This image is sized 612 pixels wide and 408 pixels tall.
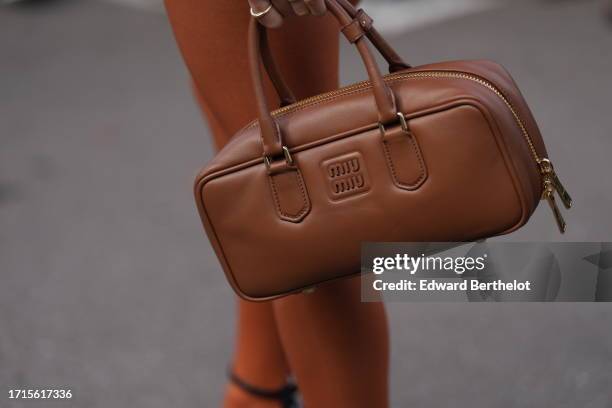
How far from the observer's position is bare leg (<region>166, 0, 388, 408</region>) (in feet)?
3.03

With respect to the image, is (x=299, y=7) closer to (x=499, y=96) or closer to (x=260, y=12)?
(x=260, y=12)

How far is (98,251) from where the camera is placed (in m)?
1.97

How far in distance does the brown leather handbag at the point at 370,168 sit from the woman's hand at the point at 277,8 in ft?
0.07

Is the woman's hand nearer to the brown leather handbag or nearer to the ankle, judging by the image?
the brown leather handbag

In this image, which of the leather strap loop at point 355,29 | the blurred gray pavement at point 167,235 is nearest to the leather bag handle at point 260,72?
the leather strap loop at point 355,29

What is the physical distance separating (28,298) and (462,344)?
87 cm

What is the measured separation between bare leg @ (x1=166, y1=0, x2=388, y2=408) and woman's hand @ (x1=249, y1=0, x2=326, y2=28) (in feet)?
0.23

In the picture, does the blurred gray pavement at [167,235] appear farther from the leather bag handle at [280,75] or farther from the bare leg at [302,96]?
the leather bag handle at [280,75]

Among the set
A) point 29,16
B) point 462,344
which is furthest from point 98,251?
point 29,16

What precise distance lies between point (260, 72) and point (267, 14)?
0.18 ft

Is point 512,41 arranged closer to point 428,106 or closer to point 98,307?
point 98,307

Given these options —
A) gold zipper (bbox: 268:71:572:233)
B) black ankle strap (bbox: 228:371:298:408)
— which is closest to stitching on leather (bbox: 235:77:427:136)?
gold zipper (bbox: 268:71:572:233)

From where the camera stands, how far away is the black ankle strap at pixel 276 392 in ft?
4.13

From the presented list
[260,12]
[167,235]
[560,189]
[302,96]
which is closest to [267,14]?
[260,12]
